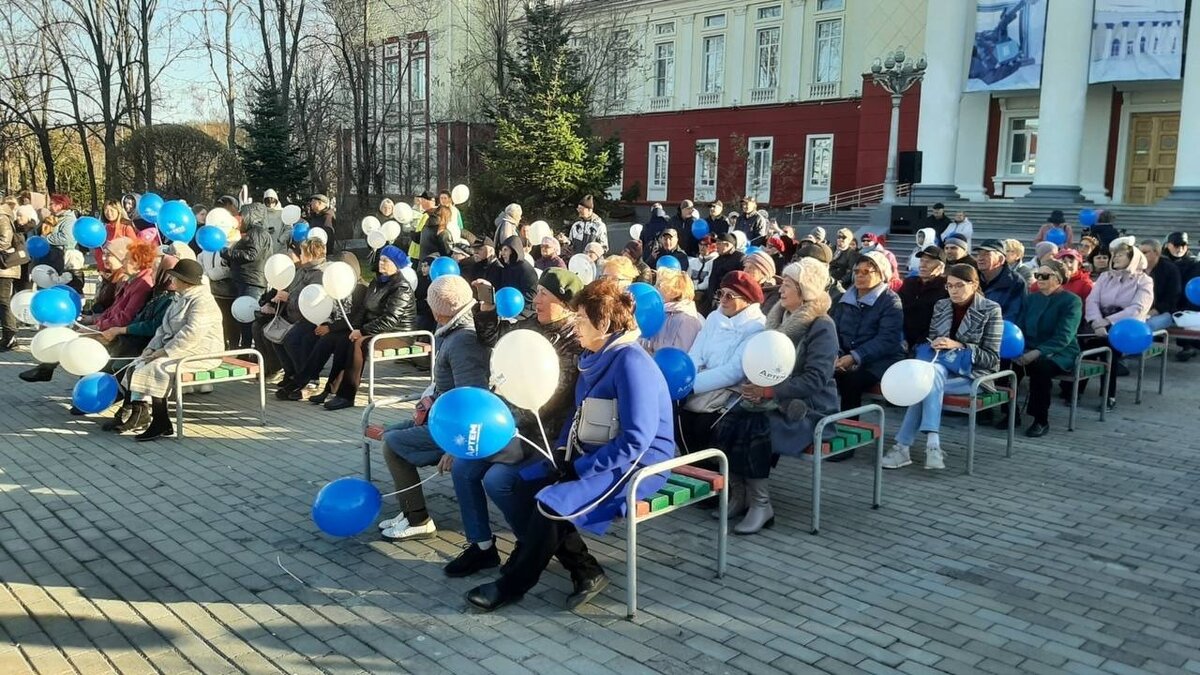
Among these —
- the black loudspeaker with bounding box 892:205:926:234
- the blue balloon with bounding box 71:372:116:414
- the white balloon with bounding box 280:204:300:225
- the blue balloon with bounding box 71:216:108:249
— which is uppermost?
the black loudspeaker with bounding box 892:205:926:234

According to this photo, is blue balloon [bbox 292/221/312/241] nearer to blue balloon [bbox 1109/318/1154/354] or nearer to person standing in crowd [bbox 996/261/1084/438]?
person standing in crowd [bbox 996/261/1084/438]

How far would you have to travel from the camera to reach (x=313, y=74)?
110ft

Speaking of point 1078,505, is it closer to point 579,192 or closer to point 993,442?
point 993,442

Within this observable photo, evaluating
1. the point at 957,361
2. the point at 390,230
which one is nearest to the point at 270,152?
the point at 390,230

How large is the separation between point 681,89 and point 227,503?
3587cm

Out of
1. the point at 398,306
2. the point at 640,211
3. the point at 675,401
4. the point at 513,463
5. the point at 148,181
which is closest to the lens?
the point at 513,463

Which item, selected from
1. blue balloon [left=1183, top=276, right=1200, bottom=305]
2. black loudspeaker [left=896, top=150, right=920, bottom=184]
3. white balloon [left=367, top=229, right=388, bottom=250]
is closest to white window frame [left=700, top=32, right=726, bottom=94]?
black loudspeaker [left=896, top=150, right=920, bottom=184]

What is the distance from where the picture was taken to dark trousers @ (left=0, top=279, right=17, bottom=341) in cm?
1196

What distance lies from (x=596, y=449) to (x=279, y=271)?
5933 mm

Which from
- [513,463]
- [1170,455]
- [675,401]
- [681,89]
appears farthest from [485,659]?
[681,89]

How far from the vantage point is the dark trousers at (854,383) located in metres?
7.74

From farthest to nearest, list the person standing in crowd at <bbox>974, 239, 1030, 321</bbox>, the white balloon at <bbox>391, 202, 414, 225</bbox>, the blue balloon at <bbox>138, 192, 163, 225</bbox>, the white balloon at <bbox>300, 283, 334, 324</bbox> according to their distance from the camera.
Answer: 1. the white balloon at <bbox>391, 202, 414, 225</bbox>
2. the blue balloon at <bbox>138, 192, 163, 225</bbox>
3. the white balloon at <bbox>300, 283, 334, 324</bbox>
4. the person standing in crowd at <bbox>974, 239, 1030, 321</bbox>

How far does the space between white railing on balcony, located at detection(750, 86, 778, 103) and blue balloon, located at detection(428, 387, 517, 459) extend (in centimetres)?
3423

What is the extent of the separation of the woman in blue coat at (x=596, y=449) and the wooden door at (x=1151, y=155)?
89.0 feet
